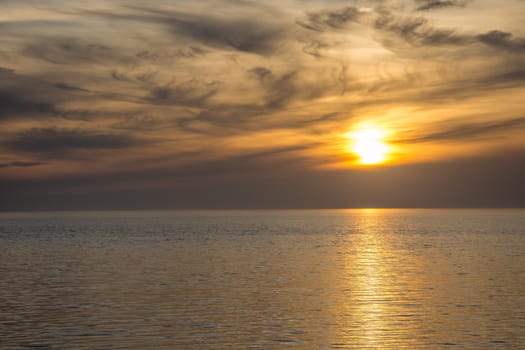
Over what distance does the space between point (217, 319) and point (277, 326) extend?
426cm

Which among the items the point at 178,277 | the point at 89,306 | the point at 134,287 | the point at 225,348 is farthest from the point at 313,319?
the point at 178,277

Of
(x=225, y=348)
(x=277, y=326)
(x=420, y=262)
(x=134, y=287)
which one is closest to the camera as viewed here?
(x=225, y=348)

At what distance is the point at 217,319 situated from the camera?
39219mm

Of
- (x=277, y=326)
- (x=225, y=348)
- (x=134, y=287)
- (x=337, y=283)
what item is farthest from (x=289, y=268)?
(x=225, y=348)

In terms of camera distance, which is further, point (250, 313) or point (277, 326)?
point (250, 313)

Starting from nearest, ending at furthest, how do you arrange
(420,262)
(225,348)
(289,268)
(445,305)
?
(225,348), (445,305), (289,268), (420,262)

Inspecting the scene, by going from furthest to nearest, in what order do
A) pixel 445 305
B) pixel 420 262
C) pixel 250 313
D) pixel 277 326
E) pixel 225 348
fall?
pixel 420 262 → pixel 445 305 → pixel 250 313 → pixel 277 326 → pixel 225 348

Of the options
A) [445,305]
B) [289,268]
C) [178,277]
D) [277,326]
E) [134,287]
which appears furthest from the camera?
[289,268]

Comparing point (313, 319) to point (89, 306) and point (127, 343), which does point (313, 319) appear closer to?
point (127, 343)

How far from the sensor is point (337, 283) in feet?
185

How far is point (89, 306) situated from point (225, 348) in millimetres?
15721

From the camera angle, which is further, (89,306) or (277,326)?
(89,306)

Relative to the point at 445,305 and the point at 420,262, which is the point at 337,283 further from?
the point at 420,262

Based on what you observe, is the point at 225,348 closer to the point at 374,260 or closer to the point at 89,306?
the point at 89,306
